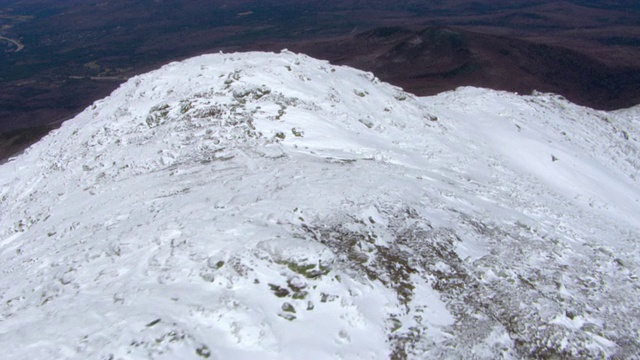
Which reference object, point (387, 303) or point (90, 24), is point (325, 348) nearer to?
point (387, 303)

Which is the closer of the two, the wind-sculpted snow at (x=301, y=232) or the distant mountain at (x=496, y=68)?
the wind-sculpted snow at (x=301, y=232)

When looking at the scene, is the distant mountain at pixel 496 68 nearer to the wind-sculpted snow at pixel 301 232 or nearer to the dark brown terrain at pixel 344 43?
the dark brown terrain at pixel 344 43

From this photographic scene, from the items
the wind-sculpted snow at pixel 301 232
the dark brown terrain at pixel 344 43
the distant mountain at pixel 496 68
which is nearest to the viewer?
the wind-sculpted snow at pixel 301 232

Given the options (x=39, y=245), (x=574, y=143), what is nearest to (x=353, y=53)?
(x=574, y=143)

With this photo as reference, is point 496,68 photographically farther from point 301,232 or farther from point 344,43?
point 301,232

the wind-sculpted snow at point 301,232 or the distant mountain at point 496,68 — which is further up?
the wind-sculpted snow at point 301,232

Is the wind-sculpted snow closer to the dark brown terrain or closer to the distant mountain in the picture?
the dark brown terrain

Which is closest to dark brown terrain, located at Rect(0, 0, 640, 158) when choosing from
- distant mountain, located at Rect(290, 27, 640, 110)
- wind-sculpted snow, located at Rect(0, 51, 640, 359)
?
distant mountain, located at Rect(290, 27, 640, 110)

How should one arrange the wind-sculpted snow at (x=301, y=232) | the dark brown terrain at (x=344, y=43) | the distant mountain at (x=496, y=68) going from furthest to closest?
the dark brown terrain at (x=344, y=43) < the distant mountain at (x=496, y=68) < the wind-sculpted snow at (x=301, y=232)

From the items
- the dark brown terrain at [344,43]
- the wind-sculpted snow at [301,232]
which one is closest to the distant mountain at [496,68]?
the dark brown terrain at [344,43]
